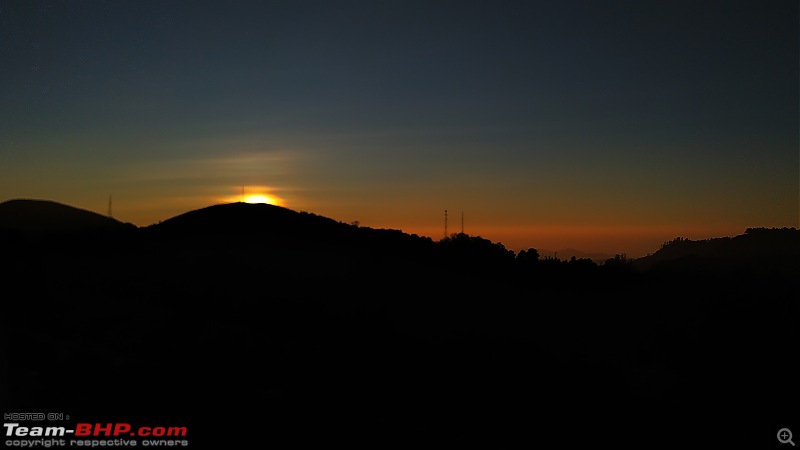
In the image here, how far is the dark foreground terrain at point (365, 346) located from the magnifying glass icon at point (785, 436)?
30.2 inches

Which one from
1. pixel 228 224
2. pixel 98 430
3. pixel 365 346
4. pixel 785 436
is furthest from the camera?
pixel 228 224

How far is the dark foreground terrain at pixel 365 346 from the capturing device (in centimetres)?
2009

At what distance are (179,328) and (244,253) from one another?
1868 centimetres

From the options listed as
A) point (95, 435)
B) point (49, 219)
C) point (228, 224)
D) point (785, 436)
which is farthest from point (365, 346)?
point (49, 219)

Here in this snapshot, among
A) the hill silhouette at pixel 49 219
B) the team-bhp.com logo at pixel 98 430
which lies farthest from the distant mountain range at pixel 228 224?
the team-bhp.com logo at pixel 98 430

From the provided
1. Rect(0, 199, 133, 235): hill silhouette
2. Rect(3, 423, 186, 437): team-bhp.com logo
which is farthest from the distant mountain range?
Rect(3, 423, 186, 437): team-bhp.com logo

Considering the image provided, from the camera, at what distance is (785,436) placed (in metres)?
24.8

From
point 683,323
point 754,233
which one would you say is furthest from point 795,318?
point 754,233

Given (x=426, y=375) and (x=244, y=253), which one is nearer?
(x=426, y=375)

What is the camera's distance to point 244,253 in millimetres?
46000

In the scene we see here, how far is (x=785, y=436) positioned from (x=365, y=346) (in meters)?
17.6

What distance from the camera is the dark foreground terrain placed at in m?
20.1

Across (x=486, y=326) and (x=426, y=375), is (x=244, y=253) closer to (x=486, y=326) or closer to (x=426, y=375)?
(x=486, y=326)

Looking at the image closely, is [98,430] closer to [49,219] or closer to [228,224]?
[228,224]
